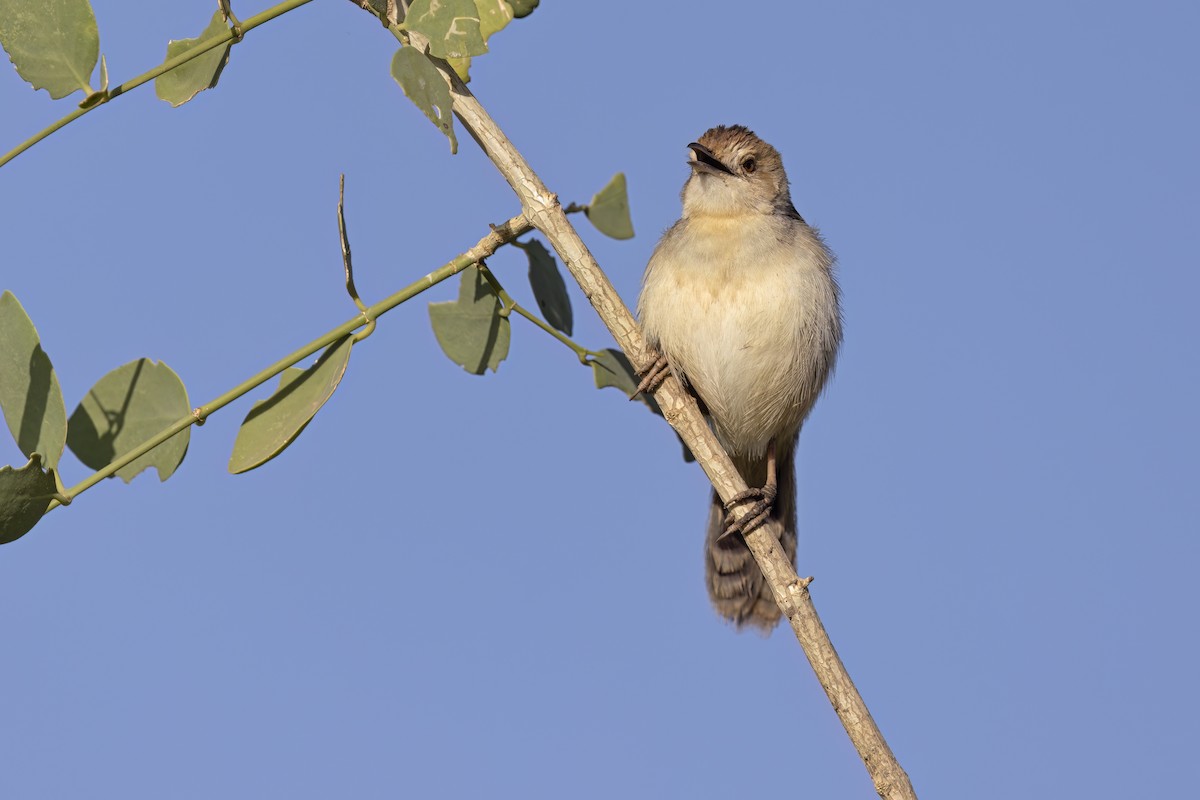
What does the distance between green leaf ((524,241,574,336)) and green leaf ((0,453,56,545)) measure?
162 centimetres

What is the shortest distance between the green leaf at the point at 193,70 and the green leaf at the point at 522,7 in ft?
2.53

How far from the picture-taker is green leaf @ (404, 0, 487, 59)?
2.79 meters

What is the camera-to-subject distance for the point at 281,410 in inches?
114

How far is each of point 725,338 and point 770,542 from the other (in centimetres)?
125

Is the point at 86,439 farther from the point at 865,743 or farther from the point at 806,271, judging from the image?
the point at 806,271

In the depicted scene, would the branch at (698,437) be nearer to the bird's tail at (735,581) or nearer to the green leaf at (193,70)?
the green leaf at (193,70)

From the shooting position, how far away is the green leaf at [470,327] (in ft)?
11.9

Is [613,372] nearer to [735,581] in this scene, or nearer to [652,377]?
[652,377]

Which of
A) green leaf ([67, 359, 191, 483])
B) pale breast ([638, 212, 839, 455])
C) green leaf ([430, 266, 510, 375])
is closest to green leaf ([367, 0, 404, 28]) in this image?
green leaf ([430, 266, 510, 375])

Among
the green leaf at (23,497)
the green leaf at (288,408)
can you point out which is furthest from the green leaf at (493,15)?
the green leaf at (23,497)

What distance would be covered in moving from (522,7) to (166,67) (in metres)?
0.99

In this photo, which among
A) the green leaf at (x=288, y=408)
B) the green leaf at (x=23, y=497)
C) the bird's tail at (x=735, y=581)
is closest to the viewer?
the green leaf at (x=23, y=497)

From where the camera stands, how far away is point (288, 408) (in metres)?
2.88

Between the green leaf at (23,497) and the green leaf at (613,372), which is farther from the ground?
the green leaf at (613,372)
